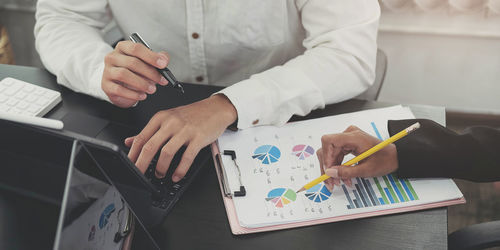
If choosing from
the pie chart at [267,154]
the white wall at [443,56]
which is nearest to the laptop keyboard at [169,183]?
the pie chart at [267,154]

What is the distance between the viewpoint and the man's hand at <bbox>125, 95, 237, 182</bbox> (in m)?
0.81

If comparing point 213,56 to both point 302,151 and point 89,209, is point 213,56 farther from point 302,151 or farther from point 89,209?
point 89,209

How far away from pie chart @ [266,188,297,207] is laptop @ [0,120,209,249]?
18 cm

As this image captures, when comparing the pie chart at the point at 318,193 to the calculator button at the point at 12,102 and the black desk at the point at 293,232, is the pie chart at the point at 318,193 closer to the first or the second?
the black desk at the point at 293,232

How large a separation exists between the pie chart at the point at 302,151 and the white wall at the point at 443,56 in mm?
1079

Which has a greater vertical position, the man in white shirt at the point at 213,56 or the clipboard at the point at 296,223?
the man in white shirt at the point at 213,56

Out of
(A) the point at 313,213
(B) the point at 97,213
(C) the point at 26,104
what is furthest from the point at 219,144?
(C) the point at 26,104

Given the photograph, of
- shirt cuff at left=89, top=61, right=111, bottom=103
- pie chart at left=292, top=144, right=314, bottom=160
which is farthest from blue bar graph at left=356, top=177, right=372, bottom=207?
shirt cuff at left=89, top=61, right=111, bottom=103

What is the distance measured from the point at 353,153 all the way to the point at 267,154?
0.53 feet

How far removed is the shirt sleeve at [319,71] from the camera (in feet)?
3.04

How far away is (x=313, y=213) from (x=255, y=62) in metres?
0.64

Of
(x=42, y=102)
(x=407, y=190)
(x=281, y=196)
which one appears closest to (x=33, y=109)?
(x=42, y=102)

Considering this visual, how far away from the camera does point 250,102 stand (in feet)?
3.01

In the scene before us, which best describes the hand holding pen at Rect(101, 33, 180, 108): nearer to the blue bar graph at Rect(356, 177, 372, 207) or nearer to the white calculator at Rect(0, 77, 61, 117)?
the white calculator at Rect(0, 77, 61, 117)
